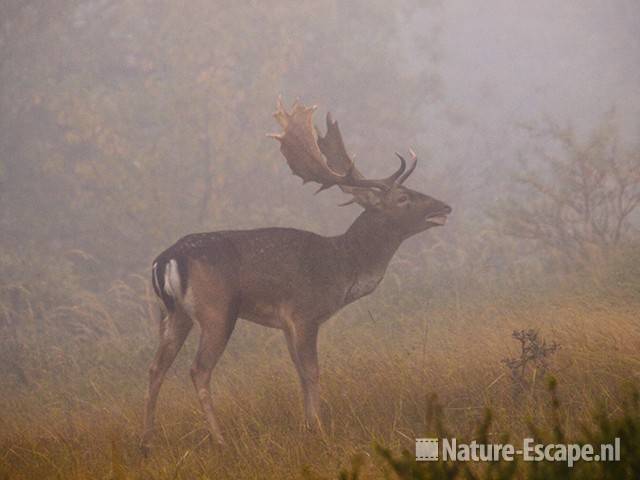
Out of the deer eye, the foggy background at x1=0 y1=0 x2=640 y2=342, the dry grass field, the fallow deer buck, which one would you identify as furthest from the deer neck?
the foggy background at x1=0 y1=0 x2=640 y2=342

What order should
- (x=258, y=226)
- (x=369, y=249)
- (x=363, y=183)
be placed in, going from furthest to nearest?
(x=258, y=226) < (x=363, y=183) < (x=369, y=249)

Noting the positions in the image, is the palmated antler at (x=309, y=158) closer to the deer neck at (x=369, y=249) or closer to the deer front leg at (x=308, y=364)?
the deer neck at (x=369, y=249)

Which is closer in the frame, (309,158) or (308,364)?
(308,364)

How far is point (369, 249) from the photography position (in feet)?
18.8

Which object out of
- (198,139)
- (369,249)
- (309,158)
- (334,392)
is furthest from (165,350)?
(198,139)

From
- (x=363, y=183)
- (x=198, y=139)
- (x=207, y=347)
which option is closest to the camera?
(x=207, y=347)

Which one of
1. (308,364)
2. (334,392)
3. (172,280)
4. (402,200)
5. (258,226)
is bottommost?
(334,392)

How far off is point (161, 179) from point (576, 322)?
1000cm

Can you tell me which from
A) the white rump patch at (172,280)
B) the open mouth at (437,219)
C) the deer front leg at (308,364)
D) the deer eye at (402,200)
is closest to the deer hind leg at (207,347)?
the white rump patch at (172,280)

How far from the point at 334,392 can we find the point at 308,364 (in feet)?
1.52

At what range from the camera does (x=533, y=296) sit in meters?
8.76

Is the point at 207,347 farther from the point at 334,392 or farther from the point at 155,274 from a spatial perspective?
the point at 334,392

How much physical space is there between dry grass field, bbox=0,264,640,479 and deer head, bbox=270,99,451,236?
1.17m

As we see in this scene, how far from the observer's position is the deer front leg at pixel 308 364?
16.8ft
